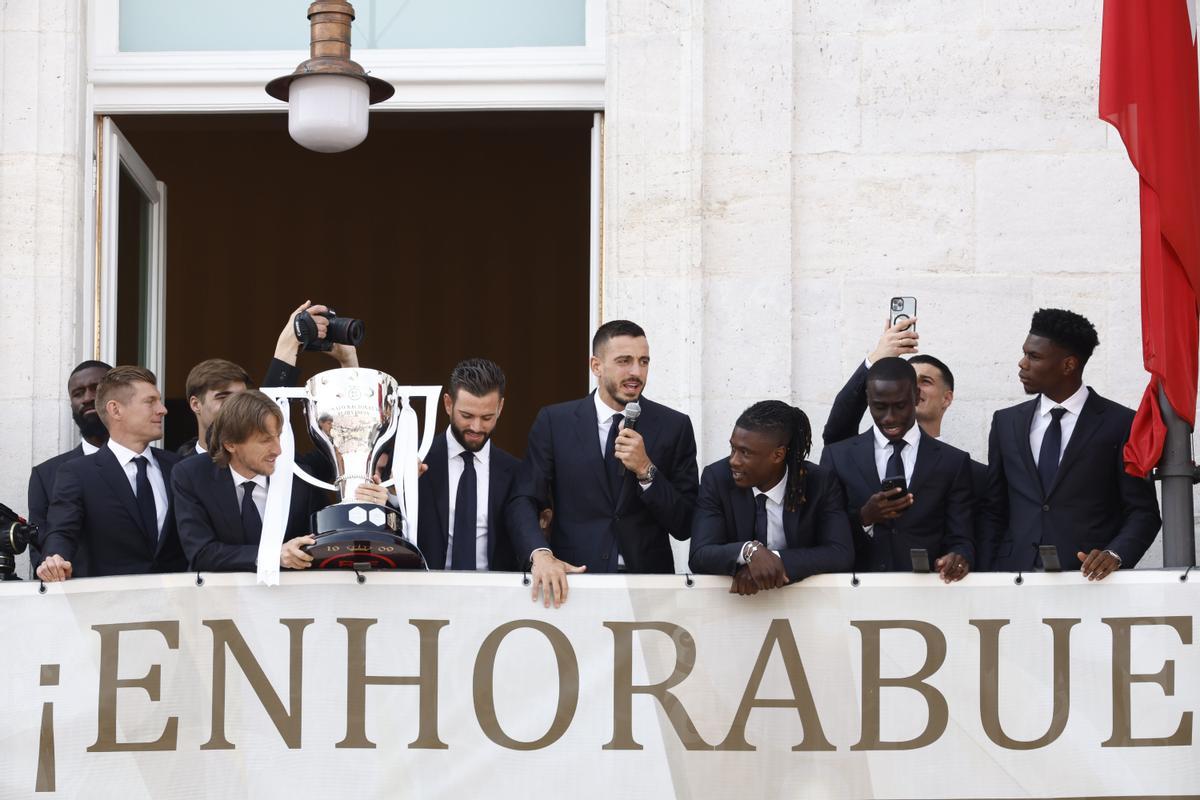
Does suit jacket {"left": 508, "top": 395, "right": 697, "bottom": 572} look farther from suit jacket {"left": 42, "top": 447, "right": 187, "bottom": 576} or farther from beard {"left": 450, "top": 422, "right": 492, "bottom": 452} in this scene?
suit jacket {"left": 42, "top": 447, "right": 187, "bottom": 576}

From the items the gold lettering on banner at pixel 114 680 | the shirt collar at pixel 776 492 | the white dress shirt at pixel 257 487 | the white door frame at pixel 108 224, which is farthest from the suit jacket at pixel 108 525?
the shirt collar at pixel 776 492

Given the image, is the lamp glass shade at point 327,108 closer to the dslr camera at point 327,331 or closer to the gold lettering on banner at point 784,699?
the dslr camera at point 327,331

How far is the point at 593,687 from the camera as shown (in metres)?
5.86

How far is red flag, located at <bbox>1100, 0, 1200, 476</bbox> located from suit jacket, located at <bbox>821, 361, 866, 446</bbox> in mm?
1021

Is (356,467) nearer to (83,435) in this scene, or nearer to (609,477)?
(609,477)

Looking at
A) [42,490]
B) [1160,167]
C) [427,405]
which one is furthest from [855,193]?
[42,490]

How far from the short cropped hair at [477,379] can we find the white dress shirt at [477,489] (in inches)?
8.4

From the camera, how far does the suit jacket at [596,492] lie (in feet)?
20.9

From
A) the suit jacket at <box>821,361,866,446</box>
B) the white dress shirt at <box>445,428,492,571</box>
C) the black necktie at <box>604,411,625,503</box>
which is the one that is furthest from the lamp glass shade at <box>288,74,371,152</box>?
the suit jacket at <box>821,361,866,446</box>

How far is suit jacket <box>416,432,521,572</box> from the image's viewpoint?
6.43 meters

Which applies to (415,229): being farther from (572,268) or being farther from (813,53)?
(813,53)

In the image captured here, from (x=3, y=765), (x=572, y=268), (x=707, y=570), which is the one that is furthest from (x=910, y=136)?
(x=572, y=268)

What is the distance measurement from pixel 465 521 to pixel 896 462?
61.5 inches

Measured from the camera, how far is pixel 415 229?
1552cm
